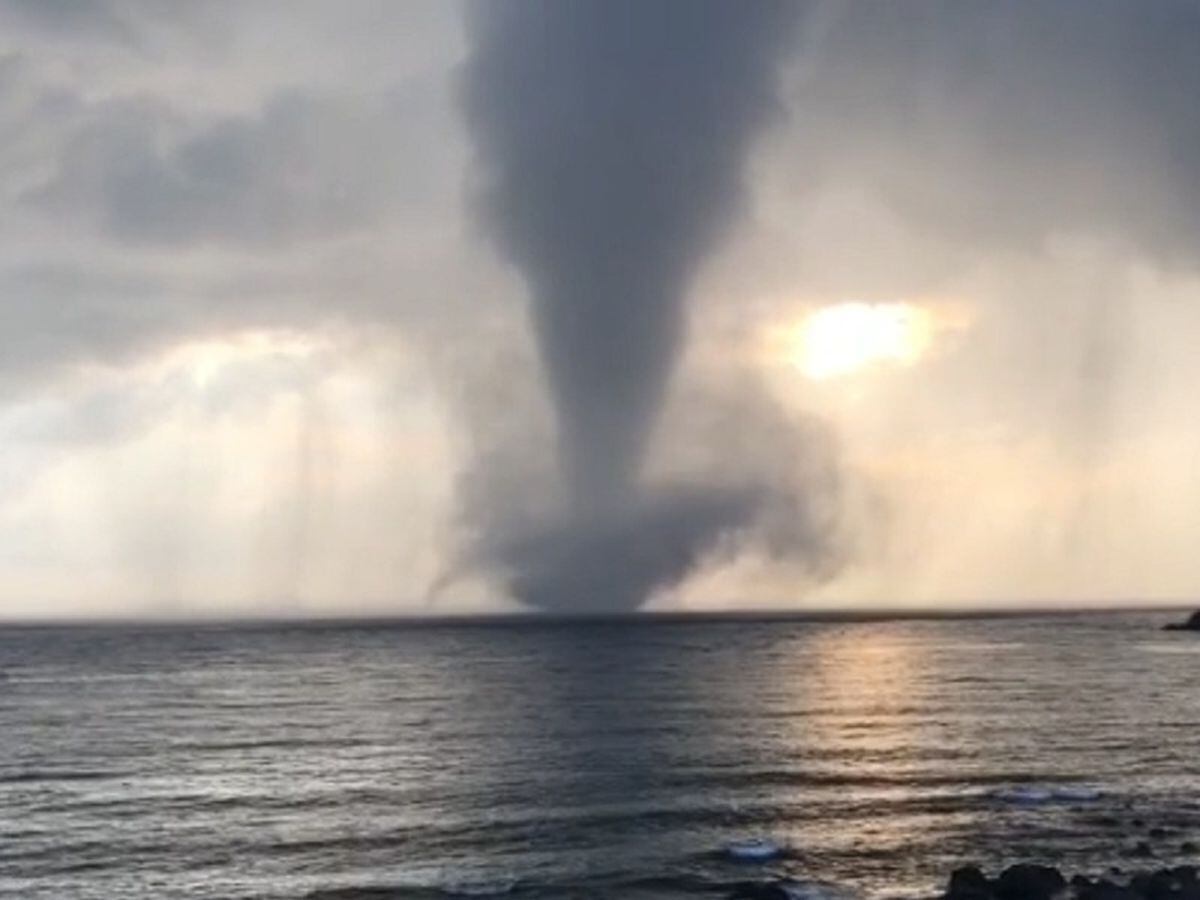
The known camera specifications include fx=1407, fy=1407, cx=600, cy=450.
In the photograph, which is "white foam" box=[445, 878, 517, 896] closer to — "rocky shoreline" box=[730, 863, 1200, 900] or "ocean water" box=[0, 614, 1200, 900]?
"ocean water" box=[0, 614, 1200, 900]

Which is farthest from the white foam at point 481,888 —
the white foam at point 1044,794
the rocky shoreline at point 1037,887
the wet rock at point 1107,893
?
the white foam at point 1044,794

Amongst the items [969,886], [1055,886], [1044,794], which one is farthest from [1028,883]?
[1044,794]

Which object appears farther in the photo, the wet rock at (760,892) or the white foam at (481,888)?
the white foam at (481,888)

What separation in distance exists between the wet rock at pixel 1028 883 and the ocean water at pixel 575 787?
352 centimetres

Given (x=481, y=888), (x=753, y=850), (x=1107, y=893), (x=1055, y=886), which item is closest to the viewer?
(x=1107, y=893)

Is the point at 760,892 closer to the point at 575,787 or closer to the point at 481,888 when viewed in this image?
the point at 481,888

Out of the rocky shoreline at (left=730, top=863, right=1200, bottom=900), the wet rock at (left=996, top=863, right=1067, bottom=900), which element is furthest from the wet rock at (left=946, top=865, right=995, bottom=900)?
the wet rock at (left=996, top=863, right=1067, bottom=900)

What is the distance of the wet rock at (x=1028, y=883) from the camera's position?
157ft

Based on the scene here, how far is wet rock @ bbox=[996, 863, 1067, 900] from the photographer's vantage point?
47.8 m

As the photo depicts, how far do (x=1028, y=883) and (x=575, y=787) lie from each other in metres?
30.0

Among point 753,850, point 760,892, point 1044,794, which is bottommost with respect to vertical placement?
point 760,892

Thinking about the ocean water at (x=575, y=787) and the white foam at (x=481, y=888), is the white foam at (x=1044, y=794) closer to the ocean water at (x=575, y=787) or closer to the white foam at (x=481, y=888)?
the ocean water at (x=575, y=787)

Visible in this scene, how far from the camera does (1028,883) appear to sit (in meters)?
48.2

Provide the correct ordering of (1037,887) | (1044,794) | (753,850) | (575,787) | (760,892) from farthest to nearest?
(575,787) → (1044,794) → (753,850) → (760,892) → (1037,887)
